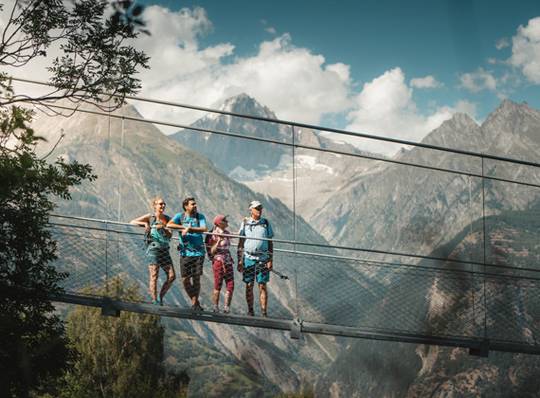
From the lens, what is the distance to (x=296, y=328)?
9695 millimetres

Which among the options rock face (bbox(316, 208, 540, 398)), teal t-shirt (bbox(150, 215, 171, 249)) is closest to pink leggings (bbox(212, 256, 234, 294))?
teal t-shirt (bbox(150, 215, 171, 249))

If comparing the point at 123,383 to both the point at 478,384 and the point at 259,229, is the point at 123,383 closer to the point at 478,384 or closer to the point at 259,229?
the point at 259,229

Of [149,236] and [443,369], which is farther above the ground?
[149,236]

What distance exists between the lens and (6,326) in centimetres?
939

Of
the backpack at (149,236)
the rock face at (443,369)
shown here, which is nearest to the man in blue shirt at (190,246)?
the backpack at (149,236)

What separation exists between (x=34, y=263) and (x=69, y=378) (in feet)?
123

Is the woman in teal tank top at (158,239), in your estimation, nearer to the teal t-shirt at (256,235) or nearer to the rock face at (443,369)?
the teal t-shirt at (256,235)

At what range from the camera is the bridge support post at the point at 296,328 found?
381 inches

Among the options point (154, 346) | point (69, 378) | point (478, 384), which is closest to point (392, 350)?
point (478, 384)

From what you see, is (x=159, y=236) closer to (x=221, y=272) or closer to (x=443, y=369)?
(x=221, y=272)

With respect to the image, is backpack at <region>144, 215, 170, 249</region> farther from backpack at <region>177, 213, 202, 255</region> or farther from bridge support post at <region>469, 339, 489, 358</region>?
bridge support post at <region>469, 339, 489, 358</region>

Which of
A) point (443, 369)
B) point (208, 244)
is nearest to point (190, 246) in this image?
point (208, 244)

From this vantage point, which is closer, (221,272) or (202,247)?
(202,247)

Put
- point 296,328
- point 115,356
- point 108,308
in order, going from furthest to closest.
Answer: point 115,356 → point 108,308 → point 296,328
